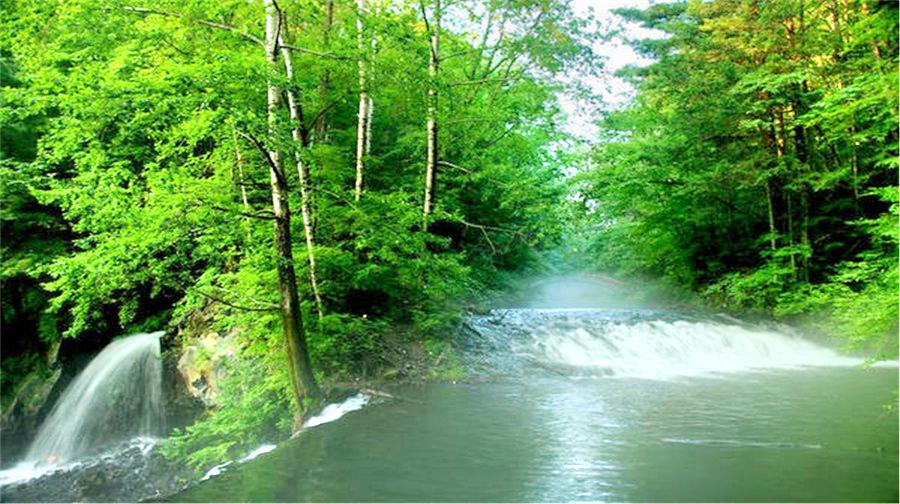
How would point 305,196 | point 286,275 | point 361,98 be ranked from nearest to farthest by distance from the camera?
point 286,275
point 305,196
point 361,98

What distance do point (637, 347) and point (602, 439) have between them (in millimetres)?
5688

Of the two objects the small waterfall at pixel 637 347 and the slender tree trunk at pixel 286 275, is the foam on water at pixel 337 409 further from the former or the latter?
the small waterfall at pixel 637 347

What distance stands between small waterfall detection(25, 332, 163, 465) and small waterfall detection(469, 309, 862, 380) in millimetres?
6315

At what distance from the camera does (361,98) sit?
30.9ft

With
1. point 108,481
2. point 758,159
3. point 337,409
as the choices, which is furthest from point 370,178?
point 758,159

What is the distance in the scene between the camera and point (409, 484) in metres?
4.24

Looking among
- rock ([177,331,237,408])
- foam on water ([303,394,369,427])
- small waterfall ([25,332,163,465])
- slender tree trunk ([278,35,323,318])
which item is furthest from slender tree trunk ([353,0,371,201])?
small waterfall ([25,332,163,465])

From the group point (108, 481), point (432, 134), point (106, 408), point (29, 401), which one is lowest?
point (108, 481)

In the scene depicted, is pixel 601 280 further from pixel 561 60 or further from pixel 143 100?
pixel 143 100

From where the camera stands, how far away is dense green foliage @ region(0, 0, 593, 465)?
17.9 feet

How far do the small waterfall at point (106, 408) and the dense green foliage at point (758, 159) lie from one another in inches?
418

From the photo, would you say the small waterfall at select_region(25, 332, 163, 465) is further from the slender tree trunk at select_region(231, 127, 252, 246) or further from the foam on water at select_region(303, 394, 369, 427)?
the foam on water at select_region(303, 394, 369, 427)

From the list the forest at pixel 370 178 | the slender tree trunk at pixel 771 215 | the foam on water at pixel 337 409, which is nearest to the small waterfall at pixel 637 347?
the forest at pixel 370 178

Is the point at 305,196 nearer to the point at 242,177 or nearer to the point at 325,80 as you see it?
the point at 242,177
